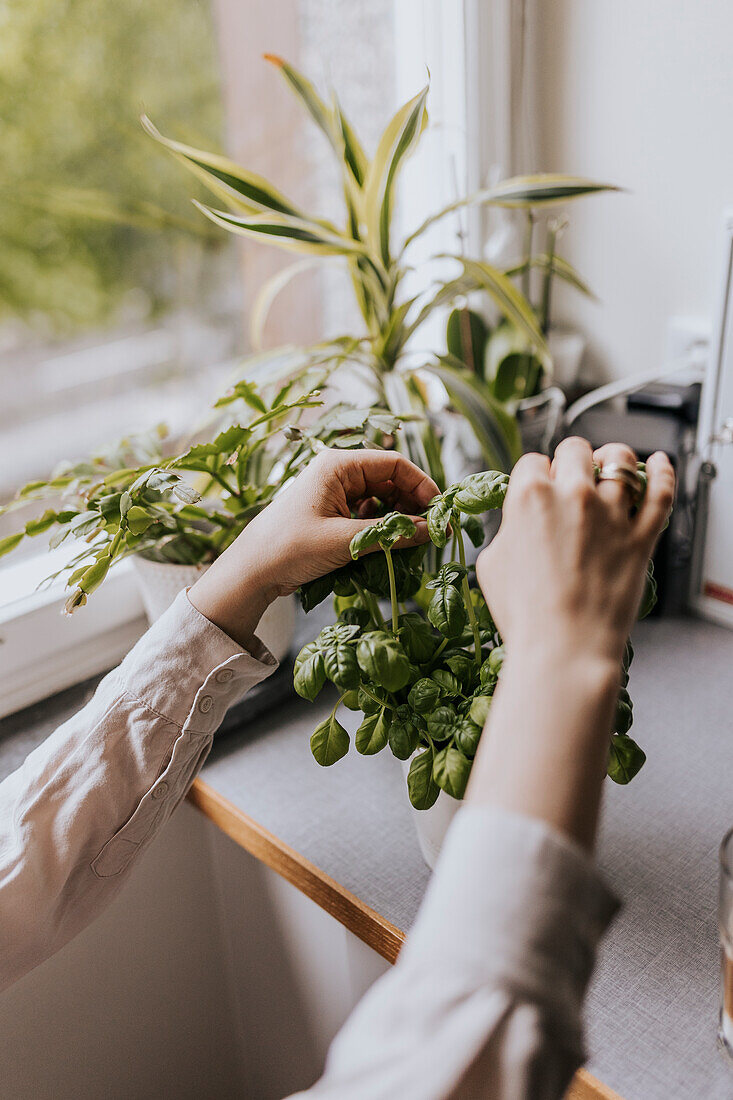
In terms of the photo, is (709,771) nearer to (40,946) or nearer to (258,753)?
(258,753)

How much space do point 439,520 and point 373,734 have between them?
0.18 metres

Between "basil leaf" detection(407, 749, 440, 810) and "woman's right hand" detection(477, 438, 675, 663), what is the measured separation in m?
0.18

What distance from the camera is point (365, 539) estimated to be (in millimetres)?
615

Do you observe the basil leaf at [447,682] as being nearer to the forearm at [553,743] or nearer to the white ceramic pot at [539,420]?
the forearm at [553,743]

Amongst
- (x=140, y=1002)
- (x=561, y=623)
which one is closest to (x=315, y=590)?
(x=561, y=623)

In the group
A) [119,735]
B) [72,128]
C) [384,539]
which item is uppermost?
[72,128]

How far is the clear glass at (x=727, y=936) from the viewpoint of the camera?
23.6 inches

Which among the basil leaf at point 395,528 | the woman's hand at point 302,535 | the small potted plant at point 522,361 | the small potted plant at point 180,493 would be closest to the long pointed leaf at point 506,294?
the small potted plant at point 522,361

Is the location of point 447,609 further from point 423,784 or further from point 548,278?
point 548,278

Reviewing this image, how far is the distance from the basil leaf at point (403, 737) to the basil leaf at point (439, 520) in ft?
0.47

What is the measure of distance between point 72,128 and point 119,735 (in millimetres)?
768

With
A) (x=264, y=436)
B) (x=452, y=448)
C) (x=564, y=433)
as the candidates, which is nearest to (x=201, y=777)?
(x=264, y=436)

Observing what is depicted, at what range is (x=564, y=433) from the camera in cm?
114

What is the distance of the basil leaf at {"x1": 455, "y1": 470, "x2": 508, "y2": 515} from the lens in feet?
1.99
